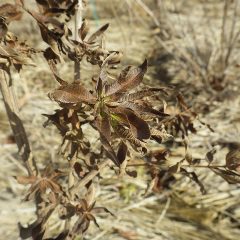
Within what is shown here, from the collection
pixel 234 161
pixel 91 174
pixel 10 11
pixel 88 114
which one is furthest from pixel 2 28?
pixel 234 161

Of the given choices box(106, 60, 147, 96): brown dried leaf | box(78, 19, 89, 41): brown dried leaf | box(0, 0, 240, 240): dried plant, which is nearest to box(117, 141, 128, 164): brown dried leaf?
box(0, 0, 240, 240): dried plant

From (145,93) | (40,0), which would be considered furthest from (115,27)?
(145,93)

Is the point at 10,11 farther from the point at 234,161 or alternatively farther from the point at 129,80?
the point at 234,161

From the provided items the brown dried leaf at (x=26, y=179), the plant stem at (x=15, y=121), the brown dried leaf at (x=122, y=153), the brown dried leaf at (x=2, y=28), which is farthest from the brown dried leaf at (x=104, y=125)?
the brown dried leaf at (x=26, y=179)

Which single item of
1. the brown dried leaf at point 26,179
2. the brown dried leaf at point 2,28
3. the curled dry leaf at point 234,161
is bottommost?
the brown dried leaf at point 26,179

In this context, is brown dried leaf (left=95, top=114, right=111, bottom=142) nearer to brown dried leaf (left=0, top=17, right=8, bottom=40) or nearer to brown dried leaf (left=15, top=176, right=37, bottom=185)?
brown dried leaf (left=0, top=17, right=8, bottom=40)

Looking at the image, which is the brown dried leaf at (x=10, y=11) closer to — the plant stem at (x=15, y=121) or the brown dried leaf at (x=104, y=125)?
the plant stem at (x=15, y=121)

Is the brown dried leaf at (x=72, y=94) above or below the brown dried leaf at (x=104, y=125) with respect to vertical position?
above
